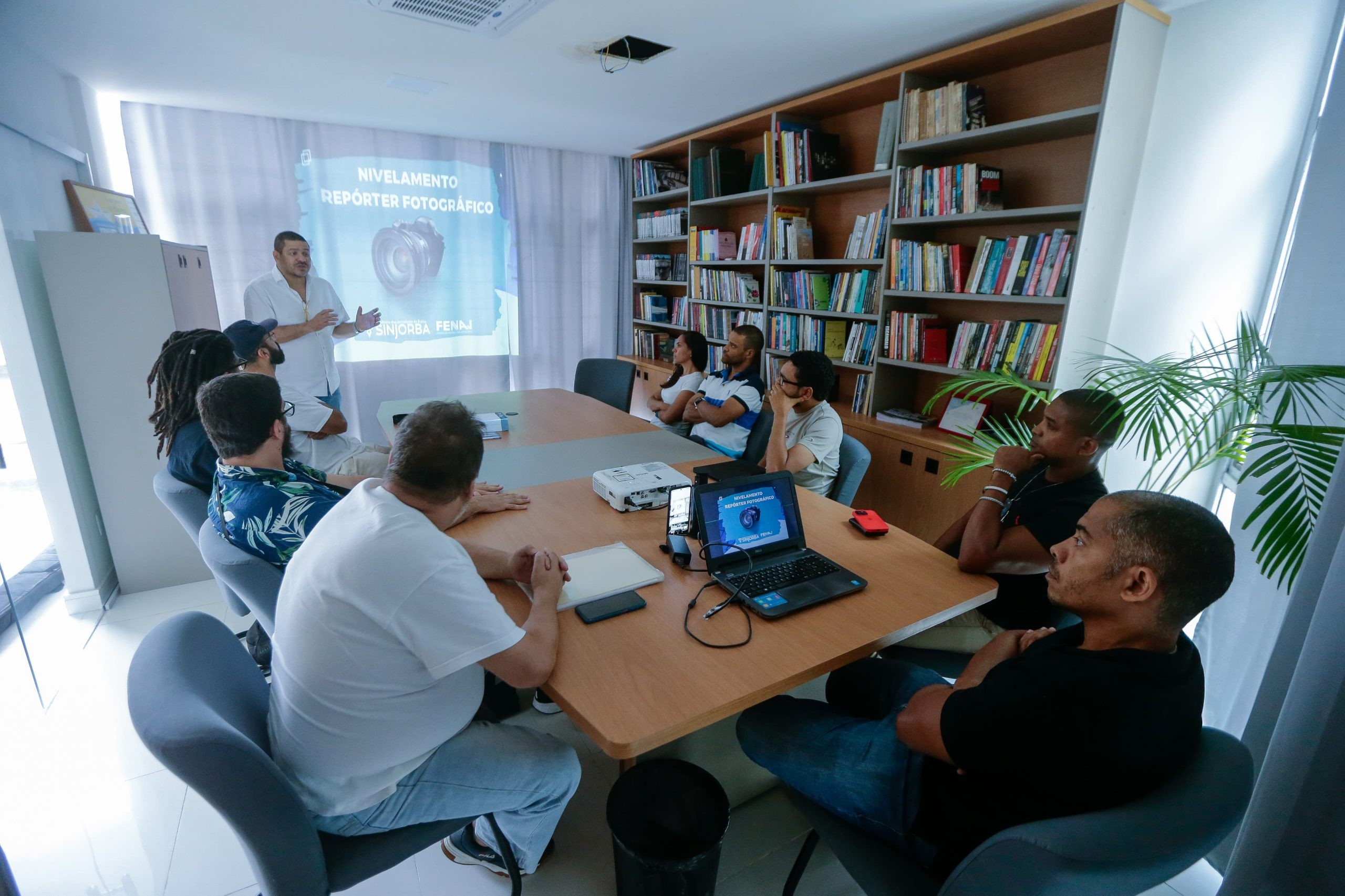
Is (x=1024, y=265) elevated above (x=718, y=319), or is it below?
above

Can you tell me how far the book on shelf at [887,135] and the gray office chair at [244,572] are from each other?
3.20 meters

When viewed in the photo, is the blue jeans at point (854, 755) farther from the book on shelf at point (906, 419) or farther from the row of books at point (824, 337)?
the row of books at point (824, 337)

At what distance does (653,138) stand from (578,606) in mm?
4465

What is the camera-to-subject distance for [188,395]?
1.92 metres

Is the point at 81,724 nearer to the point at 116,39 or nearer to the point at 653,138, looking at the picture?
the point at 116,39

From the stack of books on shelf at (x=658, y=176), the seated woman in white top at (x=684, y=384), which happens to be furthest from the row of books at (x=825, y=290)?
the stack of books on shelf at (x=658, y=176)

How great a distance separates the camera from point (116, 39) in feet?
→ 9.02

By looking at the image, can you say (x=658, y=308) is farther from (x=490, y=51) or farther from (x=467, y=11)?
(x=467, y=11)

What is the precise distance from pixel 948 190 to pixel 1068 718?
8.73 feet

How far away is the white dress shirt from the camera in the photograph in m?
3.23

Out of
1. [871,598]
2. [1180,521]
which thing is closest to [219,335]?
[871,598]

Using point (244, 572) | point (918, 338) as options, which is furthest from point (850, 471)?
point (244, 572)

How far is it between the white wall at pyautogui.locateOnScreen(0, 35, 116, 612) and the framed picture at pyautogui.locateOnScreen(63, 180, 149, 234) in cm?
7

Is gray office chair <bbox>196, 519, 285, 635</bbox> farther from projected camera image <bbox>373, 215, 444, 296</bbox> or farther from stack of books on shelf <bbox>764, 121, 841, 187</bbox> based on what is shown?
projected camera image <bbox>373, 215, 444, 296</bbox>
